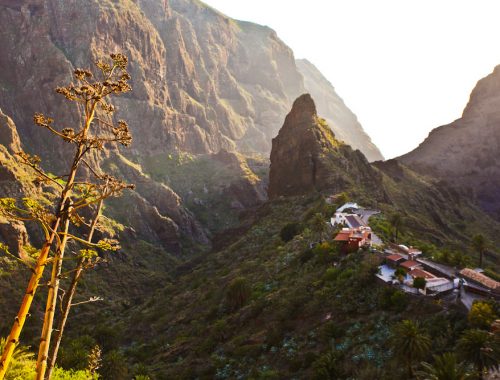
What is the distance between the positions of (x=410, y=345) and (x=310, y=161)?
80.5m

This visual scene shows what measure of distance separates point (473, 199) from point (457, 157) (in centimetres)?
2665

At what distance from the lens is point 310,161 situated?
347 ft

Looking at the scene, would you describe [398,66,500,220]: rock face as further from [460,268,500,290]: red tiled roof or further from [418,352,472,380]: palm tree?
[418,352,472,380]: palm tree

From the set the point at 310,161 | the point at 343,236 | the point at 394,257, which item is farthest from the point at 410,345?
the point at 310,161

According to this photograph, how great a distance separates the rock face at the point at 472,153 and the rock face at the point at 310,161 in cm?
7658

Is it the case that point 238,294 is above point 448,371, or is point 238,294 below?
above

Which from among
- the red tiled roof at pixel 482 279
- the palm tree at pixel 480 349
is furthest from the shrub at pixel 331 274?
the palm tree at pixel 480 349

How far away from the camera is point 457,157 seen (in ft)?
601

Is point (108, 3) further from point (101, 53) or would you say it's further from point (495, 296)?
point (495, 296)

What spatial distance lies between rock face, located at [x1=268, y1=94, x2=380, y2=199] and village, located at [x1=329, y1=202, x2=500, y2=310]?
1686 inches

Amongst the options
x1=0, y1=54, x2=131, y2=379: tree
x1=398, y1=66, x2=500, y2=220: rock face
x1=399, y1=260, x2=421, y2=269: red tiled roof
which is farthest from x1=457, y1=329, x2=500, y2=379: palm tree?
x1=398, y1=66, x2=500, y2=220: rock face

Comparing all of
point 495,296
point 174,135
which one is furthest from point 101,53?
point 495,296

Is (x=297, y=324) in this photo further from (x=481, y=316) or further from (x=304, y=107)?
(x=304, y=107)

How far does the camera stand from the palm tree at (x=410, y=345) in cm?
2712
